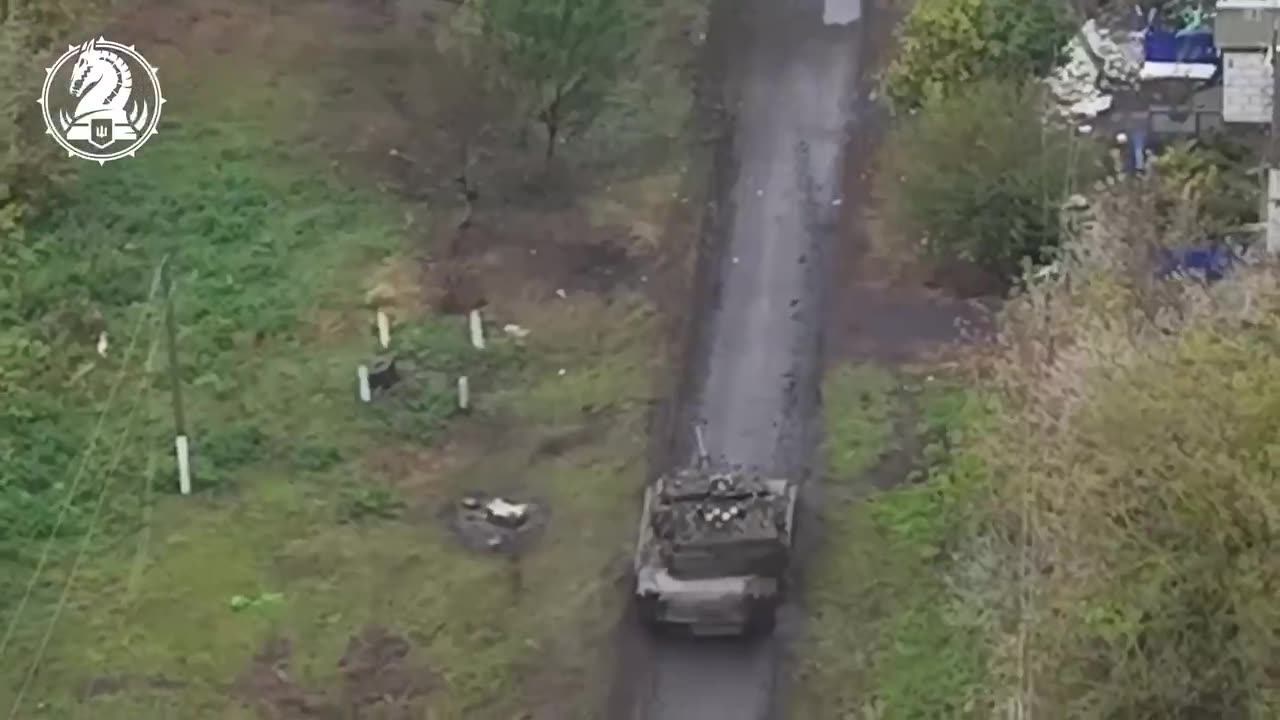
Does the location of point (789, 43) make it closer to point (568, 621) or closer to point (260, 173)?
point (260, 173)

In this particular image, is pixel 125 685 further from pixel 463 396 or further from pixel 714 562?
pixel 714 562

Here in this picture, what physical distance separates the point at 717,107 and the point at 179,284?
8736mm

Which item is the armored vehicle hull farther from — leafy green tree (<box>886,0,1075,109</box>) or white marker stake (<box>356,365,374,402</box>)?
leafy green tree (<box>886,0,1075,109</box>)

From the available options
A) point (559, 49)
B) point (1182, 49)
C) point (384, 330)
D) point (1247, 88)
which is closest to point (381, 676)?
point (384, 330)

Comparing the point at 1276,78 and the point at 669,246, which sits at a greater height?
the point at 1276,78

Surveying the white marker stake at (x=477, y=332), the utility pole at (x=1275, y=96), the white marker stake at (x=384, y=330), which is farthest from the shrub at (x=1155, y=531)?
the white marker stake at (x=384, y=330)

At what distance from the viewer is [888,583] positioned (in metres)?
24.0

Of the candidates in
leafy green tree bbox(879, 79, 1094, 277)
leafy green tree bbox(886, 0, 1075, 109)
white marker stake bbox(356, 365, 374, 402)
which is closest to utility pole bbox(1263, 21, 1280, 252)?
leafy green tree bbox(879, 79, 1094, 277)

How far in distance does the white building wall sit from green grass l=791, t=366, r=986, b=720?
503cm

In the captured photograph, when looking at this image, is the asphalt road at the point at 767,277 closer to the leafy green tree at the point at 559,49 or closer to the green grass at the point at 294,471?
the green grass at the point at 294,471

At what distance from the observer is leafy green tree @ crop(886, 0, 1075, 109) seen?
29.5 metres

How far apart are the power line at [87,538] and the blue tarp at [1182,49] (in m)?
13.3

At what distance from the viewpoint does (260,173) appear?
3164cm

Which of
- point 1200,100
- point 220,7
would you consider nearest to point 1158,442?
point 1200,100
